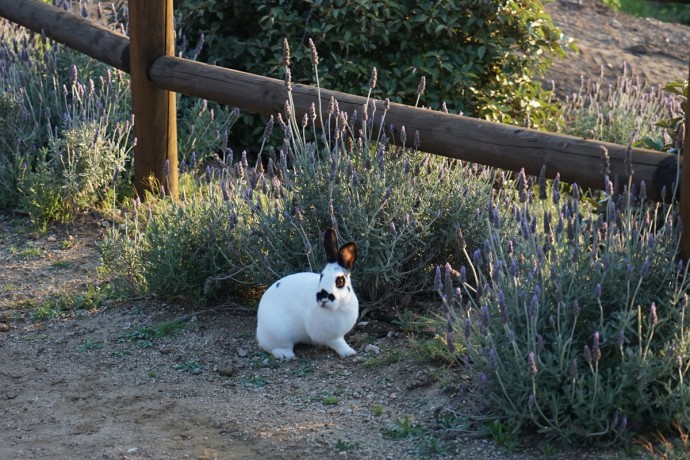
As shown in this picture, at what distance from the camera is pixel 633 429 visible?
3451mm

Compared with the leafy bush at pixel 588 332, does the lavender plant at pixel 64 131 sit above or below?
below

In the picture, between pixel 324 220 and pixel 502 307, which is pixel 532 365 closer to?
pixel 502 307

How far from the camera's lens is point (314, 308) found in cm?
435

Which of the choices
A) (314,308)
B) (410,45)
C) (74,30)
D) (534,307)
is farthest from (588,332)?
(74,30)

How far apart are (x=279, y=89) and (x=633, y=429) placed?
2.70 m

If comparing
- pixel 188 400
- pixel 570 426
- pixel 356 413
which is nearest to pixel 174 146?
pixel 188 400

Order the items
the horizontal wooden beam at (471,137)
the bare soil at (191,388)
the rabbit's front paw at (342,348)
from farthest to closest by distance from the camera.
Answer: the rabbit's front paw at (342,348)
the horizontal wooden beam at (471,137)
the bare soil at (191,388)

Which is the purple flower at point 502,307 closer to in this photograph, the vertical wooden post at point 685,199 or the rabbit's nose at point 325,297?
the vertical wooden post at point 685,199

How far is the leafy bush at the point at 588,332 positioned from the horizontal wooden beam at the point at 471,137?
0.77 feet

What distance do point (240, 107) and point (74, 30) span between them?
180 cm

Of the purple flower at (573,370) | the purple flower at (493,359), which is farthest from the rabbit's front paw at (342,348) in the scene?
the purple flower at (573,370)

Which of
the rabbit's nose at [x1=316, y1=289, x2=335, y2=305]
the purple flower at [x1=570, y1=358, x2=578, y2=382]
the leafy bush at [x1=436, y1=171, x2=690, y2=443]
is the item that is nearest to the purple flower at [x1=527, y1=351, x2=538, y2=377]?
the leafy bush at [x1=436, y1=171, x2=690, y2=443]

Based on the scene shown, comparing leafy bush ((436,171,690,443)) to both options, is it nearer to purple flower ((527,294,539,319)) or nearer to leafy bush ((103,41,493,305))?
purple flower ((527,294,539,319))

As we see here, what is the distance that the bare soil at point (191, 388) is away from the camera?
12.3 feet
